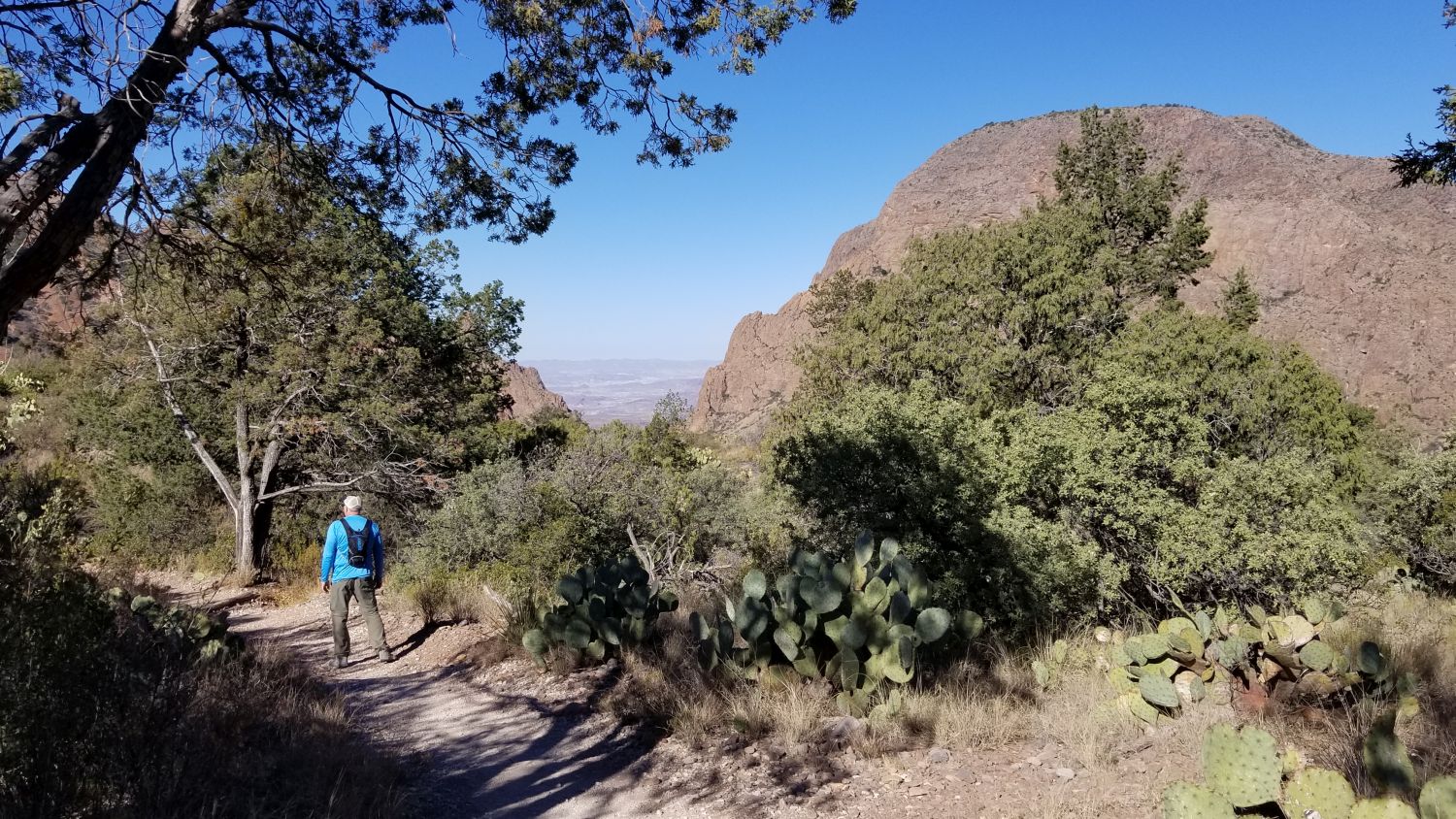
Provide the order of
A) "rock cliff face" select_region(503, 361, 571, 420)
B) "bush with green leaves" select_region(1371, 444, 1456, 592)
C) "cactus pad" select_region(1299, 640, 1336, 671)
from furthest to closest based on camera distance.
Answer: "rock cliff face" select_region(503, 361, 571, 420) → "bush with green leaves" select_region(1371, 444, 1456, 592) → "cactus pad" select_region(1299, 640, 1336, 671)

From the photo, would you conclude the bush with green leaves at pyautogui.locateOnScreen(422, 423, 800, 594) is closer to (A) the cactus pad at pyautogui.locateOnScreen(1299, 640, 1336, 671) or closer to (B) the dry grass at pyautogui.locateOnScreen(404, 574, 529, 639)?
(B) the dry grass at pyautogui.locateOnScreen(404, 574, 529, 639)

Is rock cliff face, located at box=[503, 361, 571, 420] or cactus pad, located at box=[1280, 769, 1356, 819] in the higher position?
rock cliff face, located at box=[503, 361, 571, 420]

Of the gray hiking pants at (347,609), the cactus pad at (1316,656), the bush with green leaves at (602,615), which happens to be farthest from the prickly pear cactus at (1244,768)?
the gray hiking pants at (347,609)

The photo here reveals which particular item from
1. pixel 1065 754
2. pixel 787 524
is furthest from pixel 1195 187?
pixel 1065 754

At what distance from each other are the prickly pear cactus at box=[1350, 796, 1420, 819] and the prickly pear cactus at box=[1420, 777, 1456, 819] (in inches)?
1.8

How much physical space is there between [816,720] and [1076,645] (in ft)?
8.63

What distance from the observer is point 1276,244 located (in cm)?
5747

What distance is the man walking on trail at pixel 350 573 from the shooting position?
6.77 m

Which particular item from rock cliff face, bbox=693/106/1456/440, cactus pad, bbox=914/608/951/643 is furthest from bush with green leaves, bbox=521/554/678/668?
rock cliff face, bbox=693/106/1456/440

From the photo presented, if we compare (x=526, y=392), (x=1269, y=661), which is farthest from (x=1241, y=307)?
(x=526, y=392)

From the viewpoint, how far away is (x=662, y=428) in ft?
54.6

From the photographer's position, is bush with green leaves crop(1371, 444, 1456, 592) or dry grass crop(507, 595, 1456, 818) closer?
dry grass crop(507, 595, 1456, 818)

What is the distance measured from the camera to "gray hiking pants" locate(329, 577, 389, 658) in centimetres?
673

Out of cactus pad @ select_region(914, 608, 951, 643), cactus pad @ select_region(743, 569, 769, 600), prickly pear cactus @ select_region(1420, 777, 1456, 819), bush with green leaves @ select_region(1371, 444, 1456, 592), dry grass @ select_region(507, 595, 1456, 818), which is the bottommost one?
bush with green leaves @ select_region(1371, 444, 1456, 592)
